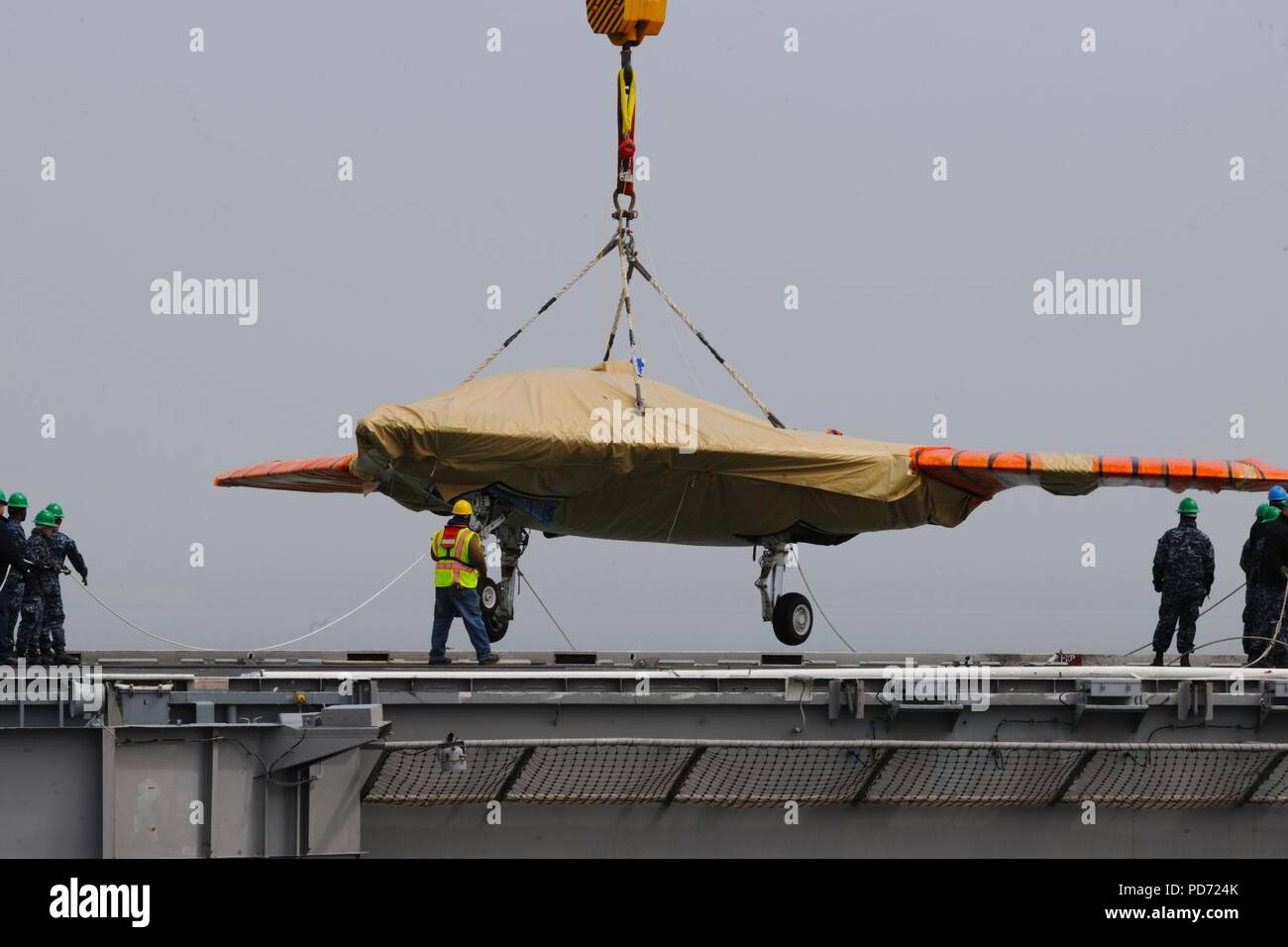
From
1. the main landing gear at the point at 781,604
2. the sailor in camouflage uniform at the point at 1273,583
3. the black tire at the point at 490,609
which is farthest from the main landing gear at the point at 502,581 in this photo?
the sailor in camouflage uniform at the point at 1273,583

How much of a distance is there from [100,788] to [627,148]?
498 inches

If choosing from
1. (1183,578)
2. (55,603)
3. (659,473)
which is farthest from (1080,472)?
(55,603)

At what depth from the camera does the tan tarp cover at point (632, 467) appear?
19938 millimetres

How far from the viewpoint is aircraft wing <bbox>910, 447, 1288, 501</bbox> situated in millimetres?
23188

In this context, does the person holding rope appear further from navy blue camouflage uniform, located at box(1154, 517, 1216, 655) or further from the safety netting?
the safety netting

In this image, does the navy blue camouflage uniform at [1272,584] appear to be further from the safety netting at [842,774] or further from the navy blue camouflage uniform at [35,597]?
the navy blue camouflage uniform at [35,597]

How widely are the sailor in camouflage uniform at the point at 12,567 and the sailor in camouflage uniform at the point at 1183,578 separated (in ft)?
46.4

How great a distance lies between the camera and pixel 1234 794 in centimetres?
1570

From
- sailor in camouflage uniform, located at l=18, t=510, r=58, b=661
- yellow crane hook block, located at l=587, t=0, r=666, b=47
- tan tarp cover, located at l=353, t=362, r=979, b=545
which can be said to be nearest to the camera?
sailor in camouflage uniform, located at l=18, t=510, r=58, b=661

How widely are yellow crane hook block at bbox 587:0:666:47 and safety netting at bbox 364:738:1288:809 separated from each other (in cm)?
1105

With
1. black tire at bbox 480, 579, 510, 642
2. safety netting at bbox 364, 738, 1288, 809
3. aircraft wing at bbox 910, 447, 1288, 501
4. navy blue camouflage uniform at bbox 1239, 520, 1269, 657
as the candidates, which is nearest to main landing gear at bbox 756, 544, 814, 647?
aircraft wing at bbox 910, 447, 1288, 501

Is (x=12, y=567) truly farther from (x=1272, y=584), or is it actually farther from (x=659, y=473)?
(x=1272, y=584)

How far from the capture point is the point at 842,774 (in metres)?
15.4

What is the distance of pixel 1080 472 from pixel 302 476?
11.8m
